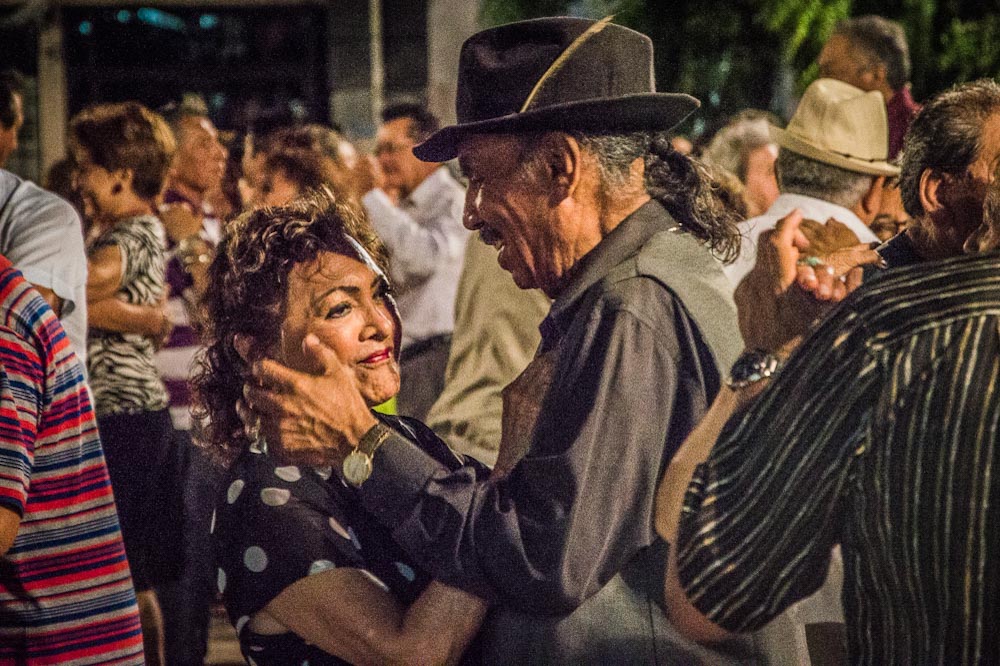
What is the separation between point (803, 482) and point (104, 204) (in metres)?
3.83

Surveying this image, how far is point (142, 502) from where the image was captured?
476cm

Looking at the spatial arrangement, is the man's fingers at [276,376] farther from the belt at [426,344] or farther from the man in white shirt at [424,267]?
the belt at [426,344]

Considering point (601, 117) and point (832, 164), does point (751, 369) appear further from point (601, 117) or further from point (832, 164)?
point (832, 164)

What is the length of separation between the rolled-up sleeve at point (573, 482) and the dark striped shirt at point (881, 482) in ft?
Result: 0.76

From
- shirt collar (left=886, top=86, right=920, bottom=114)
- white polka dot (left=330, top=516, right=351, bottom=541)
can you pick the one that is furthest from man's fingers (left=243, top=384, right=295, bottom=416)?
shirt collar (left=886, top=86, right=920, bottom=114)

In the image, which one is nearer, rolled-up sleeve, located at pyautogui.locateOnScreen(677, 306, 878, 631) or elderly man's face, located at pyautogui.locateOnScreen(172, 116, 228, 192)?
rolled-up sleeve, located at pyautogui.locateOnScreen(677, 306, 878, 631)

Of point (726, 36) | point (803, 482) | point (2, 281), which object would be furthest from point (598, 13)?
point (803, 482)

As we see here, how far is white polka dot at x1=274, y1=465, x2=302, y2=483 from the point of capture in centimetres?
222

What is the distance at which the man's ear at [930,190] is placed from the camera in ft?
10.0

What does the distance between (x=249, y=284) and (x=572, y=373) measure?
685mm

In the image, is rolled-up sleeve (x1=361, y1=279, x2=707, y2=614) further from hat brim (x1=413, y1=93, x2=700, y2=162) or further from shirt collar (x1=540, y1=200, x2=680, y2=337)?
hat brim (x1=413, y1=93, x2=700, y2=162)

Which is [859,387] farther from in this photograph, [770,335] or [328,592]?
[328,592]

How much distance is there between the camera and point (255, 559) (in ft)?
7.09

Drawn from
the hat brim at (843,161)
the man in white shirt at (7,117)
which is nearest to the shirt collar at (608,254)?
the hat brim at (843,161)
